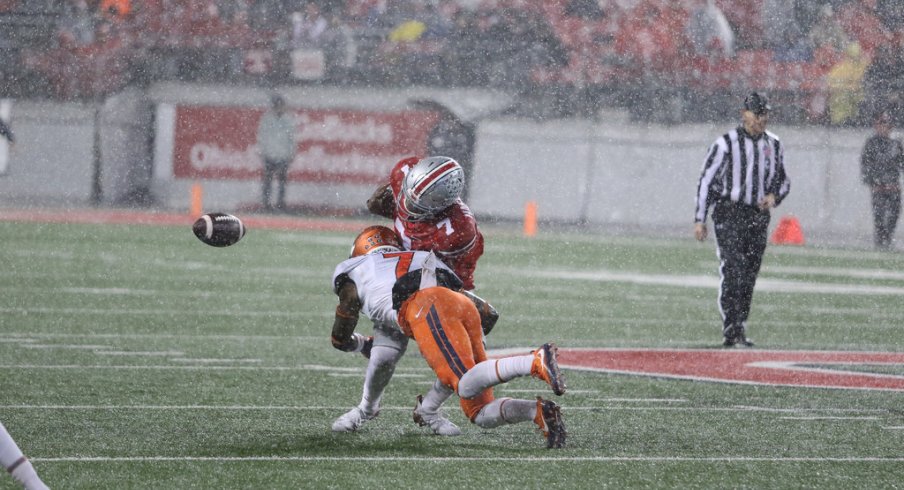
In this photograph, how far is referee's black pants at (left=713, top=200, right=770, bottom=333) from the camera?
840 cm

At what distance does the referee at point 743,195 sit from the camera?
330 inches

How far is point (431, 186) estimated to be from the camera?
4.96m

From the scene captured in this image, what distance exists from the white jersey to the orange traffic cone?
44.9 feet

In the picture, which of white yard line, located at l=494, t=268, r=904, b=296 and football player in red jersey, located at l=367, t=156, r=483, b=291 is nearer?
football player in red jersey, located at l=367, t=156, r=483, b=291

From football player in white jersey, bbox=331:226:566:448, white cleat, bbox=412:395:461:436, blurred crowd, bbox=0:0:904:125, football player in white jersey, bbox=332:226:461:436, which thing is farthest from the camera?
blurred crowd, bbox=0:0:904:125

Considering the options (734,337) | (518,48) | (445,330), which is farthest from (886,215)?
(445,330)

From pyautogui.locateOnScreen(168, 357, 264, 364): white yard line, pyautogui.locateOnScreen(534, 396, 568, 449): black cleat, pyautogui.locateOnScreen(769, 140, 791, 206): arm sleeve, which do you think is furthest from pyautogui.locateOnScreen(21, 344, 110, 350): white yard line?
pyautogui.locateOnScreen(769, 140, 791, 206): arm sleeve

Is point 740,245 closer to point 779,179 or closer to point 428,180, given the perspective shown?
point 779,179

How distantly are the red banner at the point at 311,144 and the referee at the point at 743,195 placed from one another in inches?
544

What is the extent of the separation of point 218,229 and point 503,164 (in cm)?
1634

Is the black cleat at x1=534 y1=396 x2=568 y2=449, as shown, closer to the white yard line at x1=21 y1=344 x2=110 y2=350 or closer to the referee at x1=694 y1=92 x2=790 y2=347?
the white yard line at x1=21 y1=344 x2=110 y2=350

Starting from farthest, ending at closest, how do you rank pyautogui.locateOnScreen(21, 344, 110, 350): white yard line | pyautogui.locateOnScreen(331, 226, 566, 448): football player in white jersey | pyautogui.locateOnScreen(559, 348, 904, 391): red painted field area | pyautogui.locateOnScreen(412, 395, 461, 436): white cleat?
pyautogui.locateOnScreen(21, 344, 110, 350): white yard line < pyautogui.locateOnScreen(559, 348, 904, 391): red painted field area < pyautogui.locateOnScreen(412, 395, 461, 436): white cleat < pyautogui.locateOnScreen(331, 226, 566, 448): football player in white jersey

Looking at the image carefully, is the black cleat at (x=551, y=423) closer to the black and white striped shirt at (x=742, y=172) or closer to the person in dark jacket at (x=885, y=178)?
the black and white striped shirt at (x=742, y=172)


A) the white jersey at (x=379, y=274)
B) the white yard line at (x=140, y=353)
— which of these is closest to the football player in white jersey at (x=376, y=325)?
the white jersey at (x=379, y=274)
